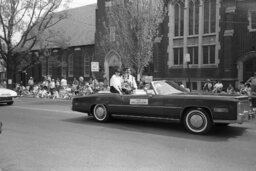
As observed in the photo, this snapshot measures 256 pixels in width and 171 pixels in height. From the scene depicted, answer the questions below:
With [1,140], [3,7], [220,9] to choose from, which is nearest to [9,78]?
[3,7]

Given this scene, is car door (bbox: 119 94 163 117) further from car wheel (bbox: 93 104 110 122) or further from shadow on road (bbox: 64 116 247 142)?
car wheel (bbox: 93 104 110 122)

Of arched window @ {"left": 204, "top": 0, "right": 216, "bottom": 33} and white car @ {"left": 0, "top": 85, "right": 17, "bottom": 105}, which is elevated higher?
arched window @ {"left": 204, "top": 0, "right": 216, "bottom": 33}

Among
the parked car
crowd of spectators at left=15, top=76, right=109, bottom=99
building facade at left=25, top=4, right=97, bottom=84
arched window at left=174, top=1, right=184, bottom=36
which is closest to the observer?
the parked car

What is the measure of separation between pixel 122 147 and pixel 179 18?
23.0m

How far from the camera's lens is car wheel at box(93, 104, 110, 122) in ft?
30.4

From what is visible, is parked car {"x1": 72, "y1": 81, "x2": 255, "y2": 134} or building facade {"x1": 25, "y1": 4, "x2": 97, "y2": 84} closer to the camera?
parked car {"x1": 72, "y1": 81, "x2": 255, "y2": 134}

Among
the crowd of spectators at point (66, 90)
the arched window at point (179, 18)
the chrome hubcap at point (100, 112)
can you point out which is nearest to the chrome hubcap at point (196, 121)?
the chrome hubcap at point (100, 112)

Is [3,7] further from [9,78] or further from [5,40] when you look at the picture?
[9,78]

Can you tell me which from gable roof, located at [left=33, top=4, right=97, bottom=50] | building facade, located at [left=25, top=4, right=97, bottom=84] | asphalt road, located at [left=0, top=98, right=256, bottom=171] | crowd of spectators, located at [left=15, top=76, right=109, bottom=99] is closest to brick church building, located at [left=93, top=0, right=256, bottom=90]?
crowd of spectators, located at [left=15, top=76, right=109, bottom=99]

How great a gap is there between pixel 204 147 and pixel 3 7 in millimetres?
27724

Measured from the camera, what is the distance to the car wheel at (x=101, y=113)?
9.27 meters

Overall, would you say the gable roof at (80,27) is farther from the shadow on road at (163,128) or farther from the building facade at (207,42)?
the shadow on road at (163,128)

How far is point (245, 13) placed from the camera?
23.7 m

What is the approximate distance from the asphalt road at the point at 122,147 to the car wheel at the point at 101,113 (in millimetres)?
309
